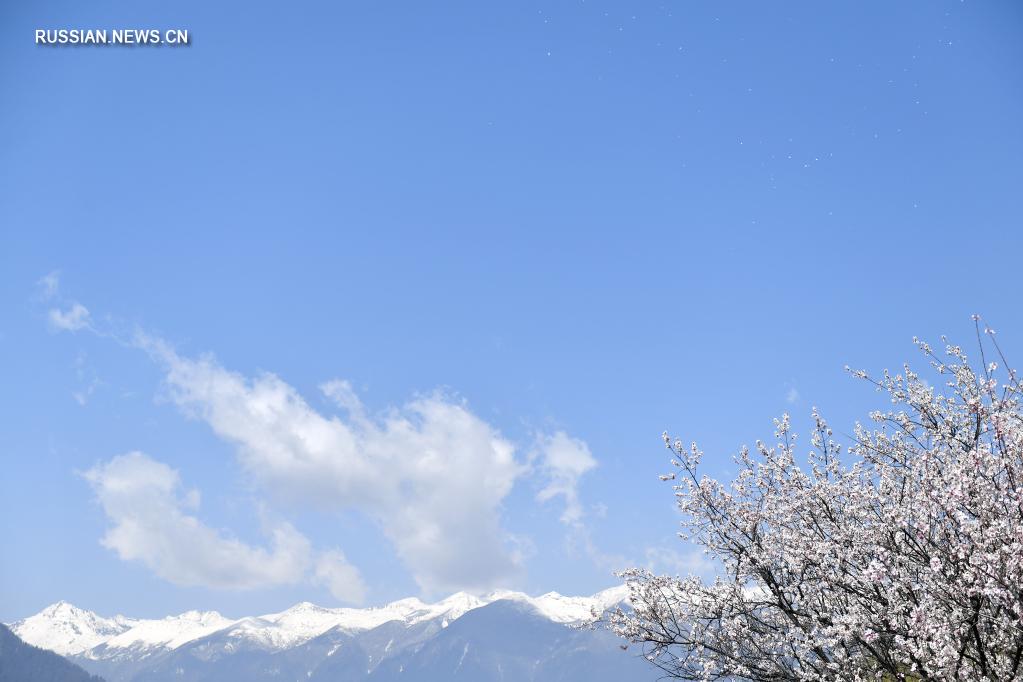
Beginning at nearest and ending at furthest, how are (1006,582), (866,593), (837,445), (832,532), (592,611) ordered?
(1006,582), (866,593), (832,532), (837,445), (592,611)

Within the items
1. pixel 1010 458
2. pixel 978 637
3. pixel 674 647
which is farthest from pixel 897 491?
pixel 674 647

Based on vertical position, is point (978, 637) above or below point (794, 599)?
below

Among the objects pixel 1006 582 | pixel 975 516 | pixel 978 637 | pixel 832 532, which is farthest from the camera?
pixel 832 532

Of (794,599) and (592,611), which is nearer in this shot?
(794,599)

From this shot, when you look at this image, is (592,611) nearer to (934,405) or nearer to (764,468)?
(764,468)

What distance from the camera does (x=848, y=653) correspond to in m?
15.7

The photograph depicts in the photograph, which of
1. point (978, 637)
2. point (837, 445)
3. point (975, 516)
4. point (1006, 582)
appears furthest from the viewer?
point (837, 445)

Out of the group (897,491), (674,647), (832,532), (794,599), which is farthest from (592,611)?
(897,491)

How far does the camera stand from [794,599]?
54.3ft

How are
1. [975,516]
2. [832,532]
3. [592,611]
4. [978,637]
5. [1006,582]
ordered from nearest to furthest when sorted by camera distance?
1. [1006,582]
2. [978,637]
3. [975,516]
4. [832,532]
5. [592,611]

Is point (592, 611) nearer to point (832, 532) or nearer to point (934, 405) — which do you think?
point (832, 532)

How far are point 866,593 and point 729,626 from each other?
10.1 ft

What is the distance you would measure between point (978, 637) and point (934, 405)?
17.0 feet

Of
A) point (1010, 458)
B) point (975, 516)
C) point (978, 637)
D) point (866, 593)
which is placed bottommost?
point (978, 637)
